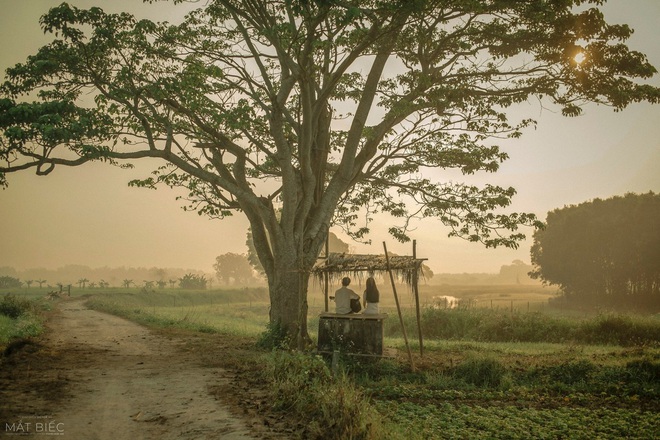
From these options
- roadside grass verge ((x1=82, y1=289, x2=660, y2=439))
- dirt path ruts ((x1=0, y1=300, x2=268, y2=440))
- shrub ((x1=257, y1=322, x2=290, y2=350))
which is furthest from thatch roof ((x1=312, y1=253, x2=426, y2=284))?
dirt path ruts ((x1=0, y1=300, x2=268, y2=440))

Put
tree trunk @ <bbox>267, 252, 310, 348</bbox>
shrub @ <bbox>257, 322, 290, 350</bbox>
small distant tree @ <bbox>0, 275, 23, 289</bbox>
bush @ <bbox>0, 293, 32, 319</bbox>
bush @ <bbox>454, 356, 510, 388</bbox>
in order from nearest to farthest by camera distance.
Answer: bush @ <bbox>454, 356, 510, 388</bbox> < tree trunk @ <bbox>267, 252, 310, 348</bbox> < shrub @ <bbox>257, 322, 290, 350</bbox> < bush @ <bbox>0, 293, 32, 319</bbox> < small distant tree @ <bbox>0, 275, 23, 289</bbox>

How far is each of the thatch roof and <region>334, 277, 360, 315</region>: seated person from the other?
1.05 metres

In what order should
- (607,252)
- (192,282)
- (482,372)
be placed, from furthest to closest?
(192,282), (607,252), (482,372)

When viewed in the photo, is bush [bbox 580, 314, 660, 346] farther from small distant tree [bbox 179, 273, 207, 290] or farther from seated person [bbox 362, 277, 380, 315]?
small distant tree [bbox 179, 273, 207, 290]

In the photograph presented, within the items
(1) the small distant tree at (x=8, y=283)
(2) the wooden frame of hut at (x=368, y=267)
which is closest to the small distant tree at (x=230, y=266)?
(1) the small distant tree at (x=8, y=283)

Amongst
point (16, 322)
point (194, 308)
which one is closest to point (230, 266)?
point (194, 308)

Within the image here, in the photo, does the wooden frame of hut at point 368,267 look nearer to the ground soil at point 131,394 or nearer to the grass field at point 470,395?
the grass field at point 470,395

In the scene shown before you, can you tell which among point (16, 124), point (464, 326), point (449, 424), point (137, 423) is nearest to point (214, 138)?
point (16, 124)

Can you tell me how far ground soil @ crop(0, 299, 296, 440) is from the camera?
269 inches

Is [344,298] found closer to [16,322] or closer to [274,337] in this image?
[274,337]

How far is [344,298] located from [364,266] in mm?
1481

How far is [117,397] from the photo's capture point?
8.62 metres

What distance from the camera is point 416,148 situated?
57.8 ft

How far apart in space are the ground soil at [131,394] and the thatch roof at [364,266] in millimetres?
4184
